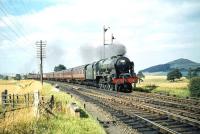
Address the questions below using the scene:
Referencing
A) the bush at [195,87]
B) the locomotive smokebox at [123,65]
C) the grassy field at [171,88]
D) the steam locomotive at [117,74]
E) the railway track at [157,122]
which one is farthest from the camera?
the locomotive smokebox at [123,65]

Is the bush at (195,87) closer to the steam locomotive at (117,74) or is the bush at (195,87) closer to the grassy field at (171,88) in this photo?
the grassy field at (171,88)

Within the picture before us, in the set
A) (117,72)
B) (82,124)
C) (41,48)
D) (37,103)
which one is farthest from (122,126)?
(41,48)

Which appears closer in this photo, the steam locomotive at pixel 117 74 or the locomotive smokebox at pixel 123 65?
Answer: the steam locomotive at pixel 117 74

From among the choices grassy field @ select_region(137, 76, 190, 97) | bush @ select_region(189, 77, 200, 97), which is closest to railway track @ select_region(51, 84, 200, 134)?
bush @ select_region(189, 77, 200, 97)

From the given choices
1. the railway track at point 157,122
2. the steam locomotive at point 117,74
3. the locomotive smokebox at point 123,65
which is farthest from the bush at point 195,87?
the railway track at point 157,122

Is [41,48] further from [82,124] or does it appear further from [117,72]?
[82,124]

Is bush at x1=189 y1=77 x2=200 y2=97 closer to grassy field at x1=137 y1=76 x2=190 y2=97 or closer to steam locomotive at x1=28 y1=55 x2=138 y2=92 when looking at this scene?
grassy field at x1=137 y1=76 x2=190 y2=97

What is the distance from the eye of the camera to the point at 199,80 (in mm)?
29406

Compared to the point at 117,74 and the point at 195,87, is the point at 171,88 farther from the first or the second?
the point at 195,87

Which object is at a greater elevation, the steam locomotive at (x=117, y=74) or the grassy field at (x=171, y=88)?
the steam locomotive at (x=117, y=74)

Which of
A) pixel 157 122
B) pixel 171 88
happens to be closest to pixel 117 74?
pixel 171 88

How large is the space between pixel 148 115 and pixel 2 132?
22.4 ft

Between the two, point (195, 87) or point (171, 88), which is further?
point (171, 88)

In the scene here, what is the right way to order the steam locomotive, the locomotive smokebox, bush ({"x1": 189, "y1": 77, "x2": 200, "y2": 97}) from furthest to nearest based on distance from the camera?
the locomotive smokebox
the steam locomotive
bush ({"x1": 189, "y1": 77, "x2": 200, "y2": 97})
